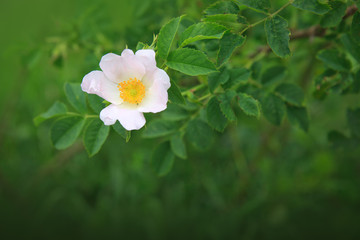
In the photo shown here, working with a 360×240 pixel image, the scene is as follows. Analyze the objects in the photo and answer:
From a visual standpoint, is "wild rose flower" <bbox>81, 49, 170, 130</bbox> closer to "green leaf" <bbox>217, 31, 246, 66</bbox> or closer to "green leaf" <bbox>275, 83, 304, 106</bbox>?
"green leaf" <bbox>217, 31, 246, 66</bbox>

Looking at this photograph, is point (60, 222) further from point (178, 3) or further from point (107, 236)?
point (178, 3)

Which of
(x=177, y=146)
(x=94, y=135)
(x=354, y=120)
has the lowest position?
(x=354, y=120)

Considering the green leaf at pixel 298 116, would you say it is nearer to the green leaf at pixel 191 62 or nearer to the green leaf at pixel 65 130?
the green leaf at pixel 191 62

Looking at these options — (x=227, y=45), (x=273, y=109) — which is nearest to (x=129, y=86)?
(x=227, y=45)

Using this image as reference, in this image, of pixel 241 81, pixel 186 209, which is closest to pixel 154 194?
pixel 186 209

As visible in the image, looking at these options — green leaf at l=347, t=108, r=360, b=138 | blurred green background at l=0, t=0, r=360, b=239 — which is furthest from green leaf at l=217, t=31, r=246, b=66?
Result: blurred green background at l=0, t=0, r=360, b=239

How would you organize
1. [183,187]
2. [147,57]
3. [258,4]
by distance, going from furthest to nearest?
[183,187], [258,4], [147,57]

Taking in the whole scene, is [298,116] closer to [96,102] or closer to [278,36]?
[278,36]
